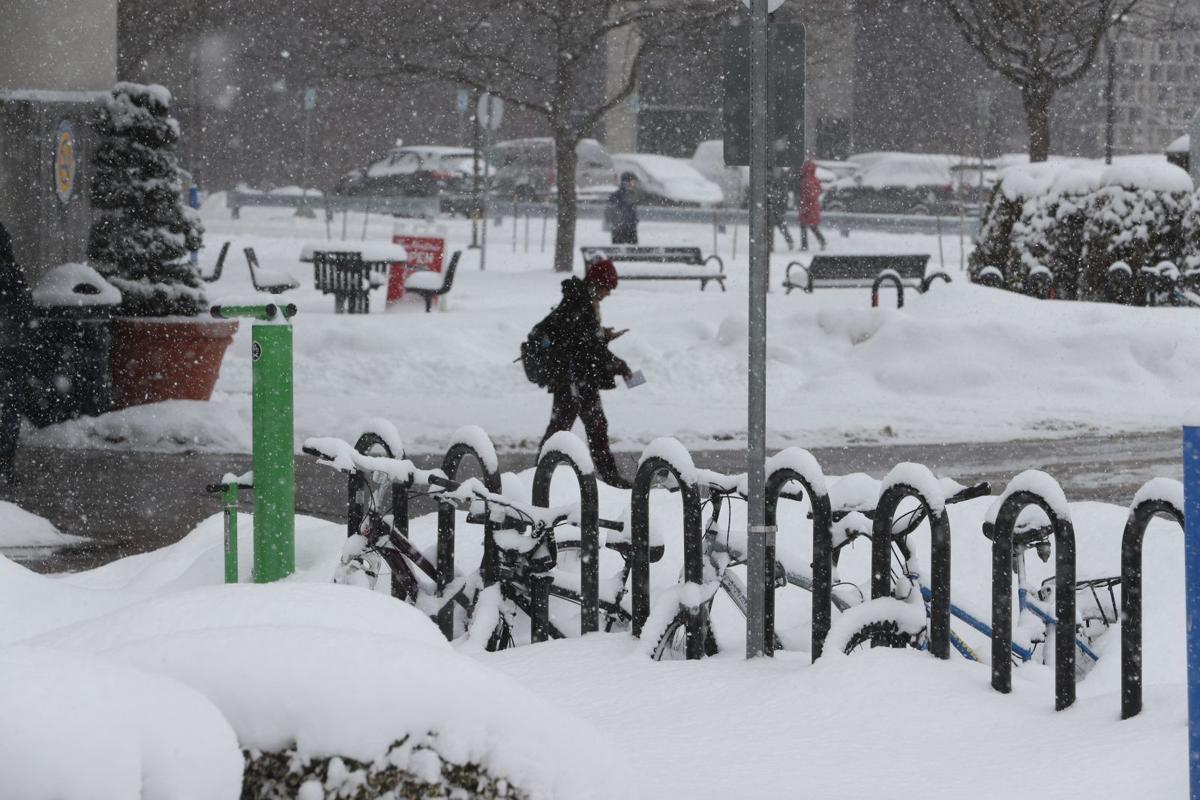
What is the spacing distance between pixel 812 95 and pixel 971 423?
37.9 meters

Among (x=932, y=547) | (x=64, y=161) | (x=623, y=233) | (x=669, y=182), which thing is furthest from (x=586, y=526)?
(x=669, y=182)

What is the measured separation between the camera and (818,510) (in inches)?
211

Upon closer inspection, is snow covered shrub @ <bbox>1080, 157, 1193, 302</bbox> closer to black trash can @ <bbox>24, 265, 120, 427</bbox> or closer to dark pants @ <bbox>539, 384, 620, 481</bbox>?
dark pants @ <bbox>539, 384, 620, 481</bbox>

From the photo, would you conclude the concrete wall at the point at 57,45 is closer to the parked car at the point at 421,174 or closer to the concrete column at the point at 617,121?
the parked car at the point at 421,174

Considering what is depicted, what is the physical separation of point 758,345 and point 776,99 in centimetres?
79

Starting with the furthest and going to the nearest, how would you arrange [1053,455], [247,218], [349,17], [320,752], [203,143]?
[203,143] < [247,218] < [349,17] < [1053,455] < [320,752]

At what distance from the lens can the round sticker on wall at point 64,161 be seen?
13695mm

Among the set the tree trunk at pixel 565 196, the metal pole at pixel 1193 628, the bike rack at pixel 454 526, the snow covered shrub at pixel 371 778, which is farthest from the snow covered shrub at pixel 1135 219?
the snow covered shrub at pixel 371 778

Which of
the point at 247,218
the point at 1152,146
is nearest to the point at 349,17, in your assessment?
the point at 247,218

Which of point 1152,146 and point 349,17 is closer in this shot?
point 349,17

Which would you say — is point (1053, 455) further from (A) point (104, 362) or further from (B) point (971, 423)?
(A) point (104, 362)

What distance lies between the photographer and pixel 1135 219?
64.9ft

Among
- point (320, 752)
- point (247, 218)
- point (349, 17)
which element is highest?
point (349, 17)

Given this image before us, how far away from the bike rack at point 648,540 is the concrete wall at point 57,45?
10.1 meters
